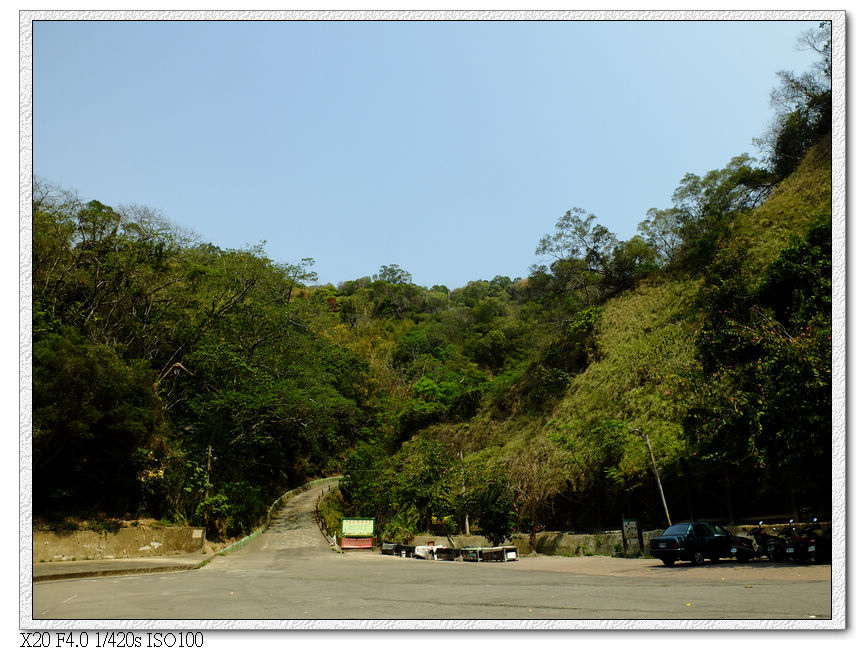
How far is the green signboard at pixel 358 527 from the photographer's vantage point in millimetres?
23906

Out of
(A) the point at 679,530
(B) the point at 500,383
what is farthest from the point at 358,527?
(B) the point at 500,383

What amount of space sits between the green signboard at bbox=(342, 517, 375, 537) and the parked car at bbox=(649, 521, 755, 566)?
12947mm

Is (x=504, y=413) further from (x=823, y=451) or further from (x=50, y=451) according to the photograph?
(x=823, y=451)

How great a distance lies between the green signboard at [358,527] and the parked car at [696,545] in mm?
12947

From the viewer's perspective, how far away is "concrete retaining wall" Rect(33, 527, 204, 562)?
1650cm

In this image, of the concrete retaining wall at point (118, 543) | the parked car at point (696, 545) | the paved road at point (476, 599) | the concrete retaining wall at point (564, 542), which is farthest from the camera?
the concrete retaining wall at point (564, 542)

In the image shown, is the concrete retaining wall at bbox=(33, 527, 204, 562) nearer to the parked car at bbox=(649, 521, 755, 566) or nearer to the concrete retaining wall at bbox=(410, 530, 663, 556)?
the concrete retaining wall at bbox=(410, 530, 663, 556)

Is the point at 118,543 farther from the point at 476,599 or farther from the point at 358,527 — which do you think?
the point at 476,599

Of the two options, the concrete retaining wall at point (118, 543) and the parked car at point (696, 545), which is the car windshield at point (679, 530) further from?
the concrete retaining wall at point (118, 543)

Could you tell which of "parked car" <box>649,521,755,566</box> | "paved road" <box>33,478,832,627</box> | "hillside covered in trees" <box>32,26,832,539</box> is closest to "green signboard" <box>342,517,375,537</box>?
"hillside covered in trees" <box>32,26,832,539</box>

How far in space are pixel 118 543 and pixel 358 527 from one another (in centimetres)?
880

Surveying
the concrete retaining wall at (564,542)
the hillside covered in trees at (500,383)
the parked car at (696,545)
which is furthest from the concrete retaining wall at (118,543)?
the parked car at (696,545)
